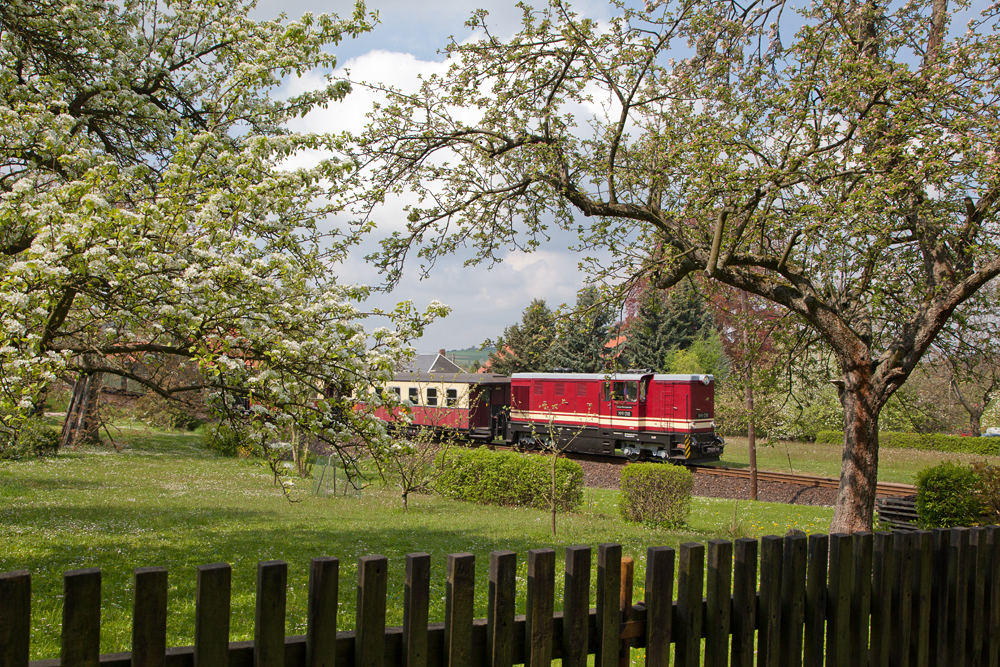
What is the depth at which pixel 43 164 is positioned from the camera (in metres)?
Answer: 6.29

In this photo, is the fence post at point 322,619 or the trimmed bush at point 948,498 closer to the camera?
the fence post at point 322,619

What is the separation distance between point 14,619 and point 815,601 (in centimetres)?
263

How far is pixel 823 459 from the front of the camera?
25.4 metres

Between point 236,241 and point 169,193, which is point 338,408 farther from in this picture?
point 169,193

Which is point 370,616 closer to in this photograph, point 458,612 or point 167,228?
point 458,612

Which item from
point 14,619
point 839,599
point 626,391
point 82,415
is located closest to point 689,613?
point 839,599

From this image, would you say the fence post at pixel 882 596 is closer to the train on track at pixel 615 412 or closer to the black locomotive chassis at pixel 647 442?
the train on track at pixel 615 412

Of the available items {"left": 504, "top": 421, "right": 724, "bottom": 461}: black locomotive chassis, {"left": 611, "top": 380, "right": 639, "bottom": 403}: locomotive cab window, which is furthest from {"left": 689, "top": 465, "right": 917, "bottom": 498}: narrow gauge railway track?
{"left": 611, "top": 380, "right": 639, "bottom": 403}: locomotive cab window

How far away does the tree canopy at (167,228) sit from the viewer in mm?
4559

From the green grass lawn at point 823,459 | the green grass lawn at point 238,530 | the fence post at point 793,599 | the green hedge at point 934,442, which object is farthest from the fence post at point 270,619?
the green hedge at point 934,442

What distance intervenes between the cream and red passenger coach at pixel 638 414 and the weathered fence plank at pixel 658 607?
16.8m

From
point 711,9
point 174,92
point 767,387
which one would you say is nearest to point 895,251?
point 767,387

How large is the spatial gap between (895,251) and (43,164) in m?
10.0

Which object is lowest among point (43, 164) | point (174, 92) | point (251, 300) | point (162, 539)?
point (162, 539)
